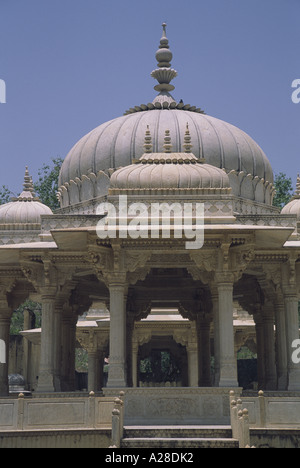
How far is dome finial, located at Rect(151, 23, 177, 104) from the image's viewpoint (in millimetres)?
28017

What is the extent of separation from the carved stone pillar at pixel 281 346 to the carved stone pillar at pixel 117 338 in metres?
4.66

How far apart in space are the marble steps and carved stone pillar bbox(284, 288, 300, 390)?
369 cm

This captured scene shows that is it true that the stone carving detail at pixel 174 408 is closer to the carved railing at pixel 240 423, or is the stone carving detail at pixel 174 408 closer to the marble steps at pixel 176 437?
the marble steps at pixel 176 437

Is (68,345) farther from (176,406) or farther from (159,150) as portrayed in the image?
(176,406)

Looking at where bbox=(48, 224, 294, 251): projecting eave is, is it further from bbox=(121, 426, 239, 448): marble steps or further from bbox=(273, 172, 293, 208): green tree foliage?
bbox=(273, 172, 293, 208): green tree foliage

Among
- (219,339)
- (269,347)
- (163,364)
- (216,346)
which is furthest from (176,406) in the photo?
(163,364)

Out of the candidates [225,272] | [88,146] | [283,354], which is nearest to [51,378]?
[225,272]

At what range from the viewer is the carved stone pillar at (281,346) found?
1910 centimetres

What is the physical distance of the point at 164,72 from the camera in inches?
1126

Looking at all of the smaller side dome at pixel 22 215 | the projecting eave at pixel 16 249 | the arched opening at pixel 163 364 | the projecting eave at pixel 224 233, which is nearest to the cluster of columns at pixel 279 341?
the projecting eave at pixel 224 233

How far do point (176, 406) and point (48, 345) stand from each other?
3828 millimetres

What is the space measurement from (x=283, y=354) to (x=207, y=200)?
4798mm

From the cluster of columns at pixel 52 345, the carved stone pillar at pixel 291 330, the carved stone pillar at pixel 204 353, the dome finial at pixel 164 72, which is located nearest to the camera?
the cluster of columns at pixel 52 345

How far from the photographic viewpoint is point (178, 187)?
698 inches
